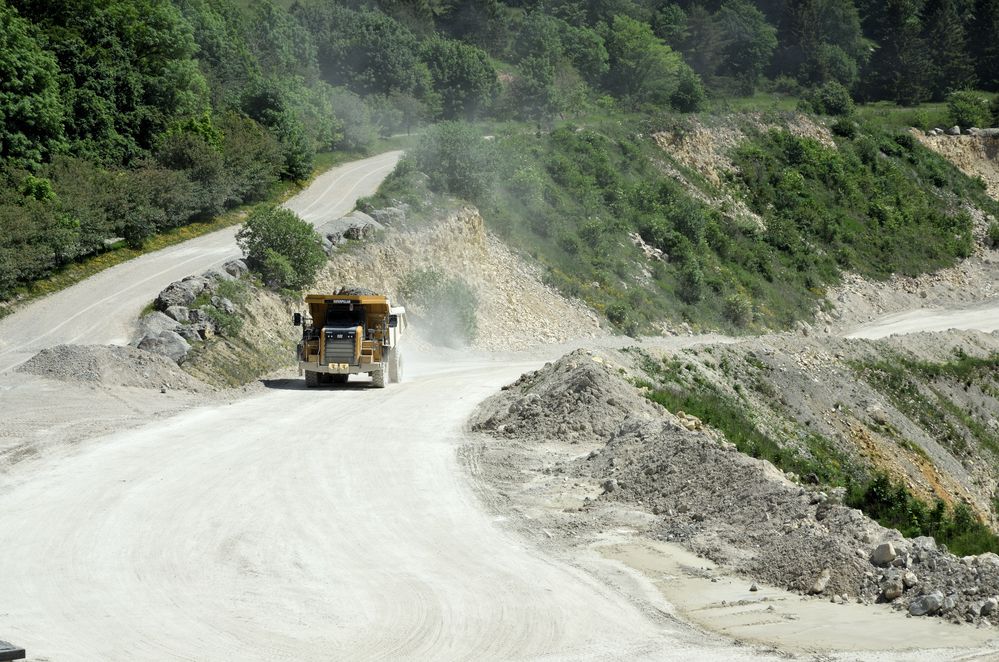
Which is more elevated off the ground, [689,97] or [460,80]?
[460,80]

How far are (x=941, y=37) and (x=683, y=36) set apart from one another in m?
34.9

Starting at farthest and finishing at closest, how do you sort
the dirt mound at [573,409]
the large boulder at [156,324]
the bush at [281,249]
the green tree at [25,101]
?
the green tree at [25,101] < the bush at [281,249] < the large boulder at [156,324] < the dirt mound at [573,409]

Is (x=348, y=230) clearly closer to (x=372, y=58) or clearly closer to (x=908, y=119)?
(x=908, y=119)

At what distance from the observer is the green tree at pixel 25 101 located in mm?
56469

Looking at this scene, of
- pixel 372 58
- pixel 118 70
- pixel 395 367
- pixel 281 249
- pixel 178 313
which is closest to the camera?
pixel 395 367

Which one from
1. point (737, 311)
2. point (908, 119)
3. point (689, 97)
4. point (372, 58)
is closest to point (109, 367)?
point (737, 311)

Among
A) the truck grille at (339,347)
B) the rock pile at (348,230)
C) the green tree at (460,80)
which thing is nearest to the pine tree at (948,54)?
the green tree at (460,80)

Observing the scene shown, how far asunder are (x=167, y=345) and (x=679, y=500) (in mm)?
19799

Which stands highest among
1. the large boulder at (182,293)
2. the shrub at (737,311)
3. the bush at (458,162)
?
the bush at (458,162)

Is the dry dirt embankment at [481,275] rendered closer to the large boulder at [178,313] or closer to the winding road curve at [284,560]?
the large boulder at [178,313]

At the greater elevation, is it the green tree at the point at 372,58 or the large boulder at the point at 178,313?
the green tree at the point at 372,58

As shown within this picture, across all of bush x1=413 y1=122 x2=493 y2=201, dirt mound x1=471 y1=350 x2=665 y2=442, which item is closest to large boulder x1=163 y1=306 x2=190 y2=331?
dirt mound x1=471 y1=350 x2=665 y2=442

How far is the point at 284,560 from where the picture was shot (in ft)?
57.5

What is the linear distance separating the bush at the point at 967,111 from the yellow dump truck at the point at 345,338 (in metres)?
85.8
